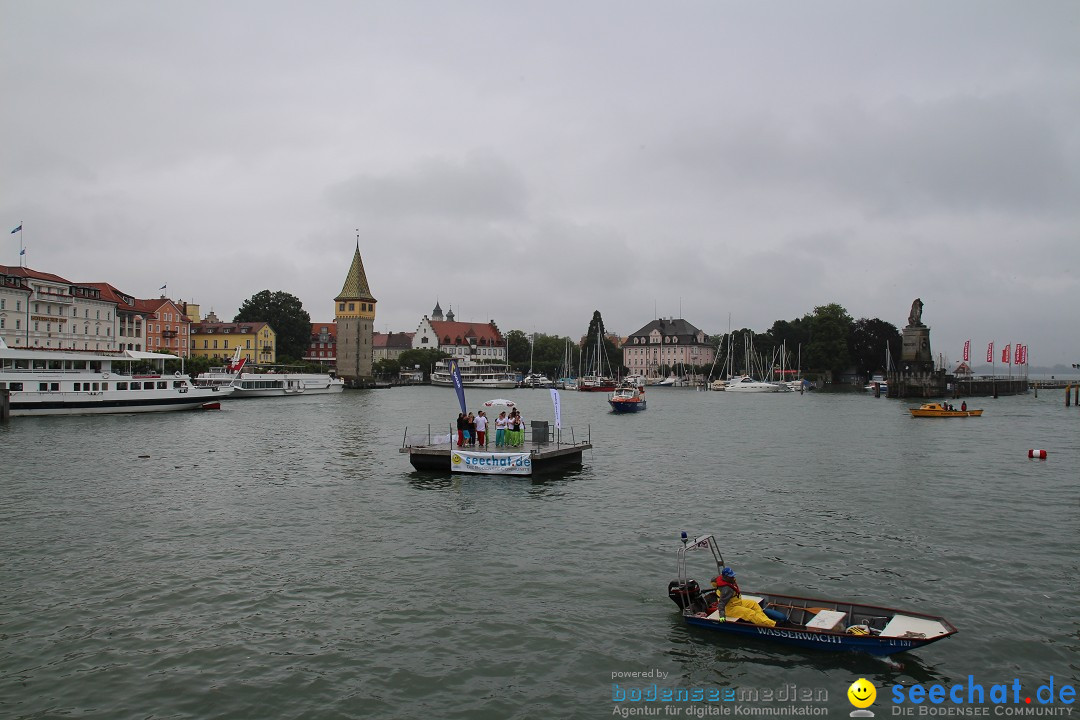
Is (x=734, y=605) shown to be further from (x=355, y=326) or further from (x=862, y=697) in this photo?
(x=355, y=326)

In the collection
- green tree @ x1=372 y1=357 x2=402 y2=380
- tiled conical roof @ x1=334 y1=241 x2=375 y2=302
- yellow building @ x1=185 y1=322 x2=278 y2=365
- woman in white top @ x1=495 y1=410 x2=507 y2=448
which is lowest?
woman in white top @ x1=495 y1=410 x2=507 y2=448

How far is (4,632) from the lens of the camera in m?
14.5

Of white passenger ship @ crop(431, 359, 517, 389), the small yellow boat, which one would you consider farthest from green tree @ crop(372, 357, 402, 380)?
the small yellow boat

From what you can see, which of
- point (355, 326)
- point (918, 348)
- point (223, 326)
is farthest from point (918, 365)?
point (223, 326)

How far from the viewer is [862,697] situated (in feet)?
39.4

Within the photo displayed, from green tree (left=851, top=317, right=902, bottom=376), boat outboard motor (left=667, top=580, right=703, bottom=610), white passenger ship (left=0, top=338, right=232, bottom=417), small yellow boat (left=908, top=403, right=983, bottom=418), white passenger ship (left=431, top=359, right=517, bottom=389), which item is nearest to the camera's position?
boat outboard motor (left=667, top=580, right=703, bottom=610)

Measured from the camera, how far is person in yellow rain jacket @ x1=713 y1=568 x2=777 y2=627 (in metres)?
14.3

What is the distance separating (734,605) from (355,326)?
156 m

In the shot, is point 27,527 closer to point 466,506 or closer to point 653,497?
point 466,506

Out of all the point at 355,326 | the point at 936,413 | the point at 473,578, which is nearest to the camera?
the point at 473,578

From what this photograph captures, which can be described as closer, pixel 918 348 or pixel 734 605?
pixel 734 605

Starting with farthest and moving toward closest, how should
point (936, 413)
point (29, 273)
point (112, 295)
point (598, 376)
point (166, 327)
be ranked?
point (598, 376) → point (166, 327) → point (112, 295) → point (29, 273) → point (936, 413)

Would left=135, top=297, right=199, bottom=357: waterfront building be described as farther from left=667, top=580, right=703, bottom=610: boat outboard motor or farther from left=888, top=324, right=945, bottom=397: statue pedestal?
left=667, top=580, right=703, bottom=610: boat outboard motor

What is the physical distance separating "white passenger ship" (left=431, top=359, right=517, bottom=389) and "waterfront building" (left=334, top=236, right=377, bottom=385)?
22214 millimetres
